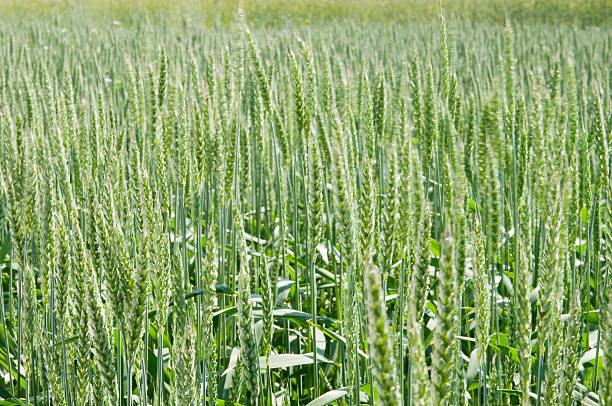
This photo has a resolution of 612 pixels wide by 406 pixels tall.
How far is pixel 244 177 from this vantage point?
2221mm

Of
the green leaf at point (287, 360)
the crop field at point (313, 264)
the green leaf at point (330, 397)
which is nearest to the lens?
the crop field at point (313, 264)

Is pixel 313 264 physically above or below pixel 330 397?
above

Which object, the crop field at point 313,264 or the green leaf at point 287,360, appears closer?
the crop field at point 313,264

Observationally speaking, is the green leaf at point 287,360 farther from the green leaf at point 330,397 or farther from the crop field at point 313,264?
the green leaf at point 330,397

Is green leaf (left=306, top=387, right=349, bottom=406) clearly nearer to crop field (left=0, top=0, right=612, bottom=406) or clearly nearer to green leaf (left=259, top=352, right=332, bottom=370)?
crop field (left=0, top=0, right=612, bottom=406)

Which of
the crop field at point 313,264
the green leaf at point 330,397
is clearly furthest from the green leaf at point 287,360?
the green leaf at point 330,397

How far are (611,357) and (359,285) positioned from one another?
23.3 inches

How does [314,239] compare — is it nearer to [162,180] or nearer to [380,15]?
[162,180]

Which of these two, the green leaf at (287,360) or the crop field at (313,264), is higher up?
the crop field at (313,264)

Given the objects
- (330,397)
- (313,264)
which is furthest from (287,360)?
(313,264)

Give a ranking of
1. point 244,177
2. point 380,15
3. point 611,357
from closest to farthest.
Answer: point 611,357
point 244,177
point 380,15

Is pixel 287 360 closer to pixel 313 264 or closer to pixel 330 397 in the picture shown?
pixel 330 397

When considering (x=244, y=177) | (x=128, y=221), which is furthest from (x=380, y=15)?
(x=128, y=221)

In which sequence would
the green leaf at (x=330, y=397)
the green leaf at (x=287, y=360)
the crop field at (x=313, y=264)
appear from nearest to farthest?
the crop field at (x=313, y=264), the green leaf at (x=330, y=397), the green leaf at (x=287, y=360)
